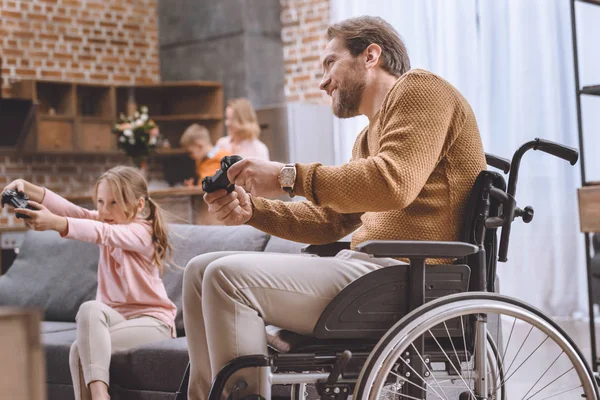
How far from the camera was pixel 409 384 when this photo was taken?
181 cm

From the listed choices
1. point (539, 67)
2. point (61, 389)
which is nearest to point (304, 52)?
point (539, 67)

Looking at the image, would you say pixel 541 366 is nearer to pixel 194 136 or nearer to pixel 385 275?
pixel 385 275

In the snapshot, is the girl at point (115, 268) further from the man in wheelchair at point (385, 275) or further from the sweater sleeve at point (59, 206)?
the man in wheelchair at point (385, 275)

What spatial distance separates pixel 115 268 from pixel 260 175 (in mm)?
1377

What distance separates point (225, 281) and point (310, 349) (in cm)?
25

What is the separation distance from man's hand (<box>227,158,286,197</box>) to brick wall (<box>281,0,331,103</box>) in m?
5.83

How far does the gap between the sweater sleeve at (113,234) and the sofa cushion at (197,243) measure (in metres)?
0.16

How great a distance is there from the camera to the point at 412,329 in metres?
1.72

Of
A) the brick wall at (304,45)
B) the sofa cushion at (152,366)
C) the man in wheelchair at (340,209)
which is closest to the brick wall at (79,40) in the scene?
the brick wall at (304,45)

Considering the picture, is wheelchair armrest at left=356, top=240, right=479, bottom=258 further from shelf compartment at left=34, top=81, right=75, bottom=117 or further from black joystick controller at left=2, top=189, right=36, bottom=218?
shelf compartment at left=34, top=81, right=75, bottom=117

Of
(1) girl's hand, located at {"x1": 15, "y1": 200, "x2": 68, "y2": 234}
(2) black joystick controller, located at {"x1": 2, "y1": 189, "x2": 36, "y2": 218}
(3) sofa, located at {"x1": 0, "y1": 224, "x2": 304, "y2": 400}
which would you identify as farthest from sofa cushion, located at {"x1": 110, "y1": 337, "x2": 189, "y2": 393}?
(2) black joystick controller, located at {"x1": 2, "y1": 189, "x2": 36, "y2": 218}

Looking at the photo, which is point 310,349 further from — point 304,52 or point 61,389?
point 304,52

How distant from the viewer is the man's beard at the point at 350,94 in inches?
87.6

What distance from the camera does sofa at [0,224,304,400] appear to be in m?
2.75
